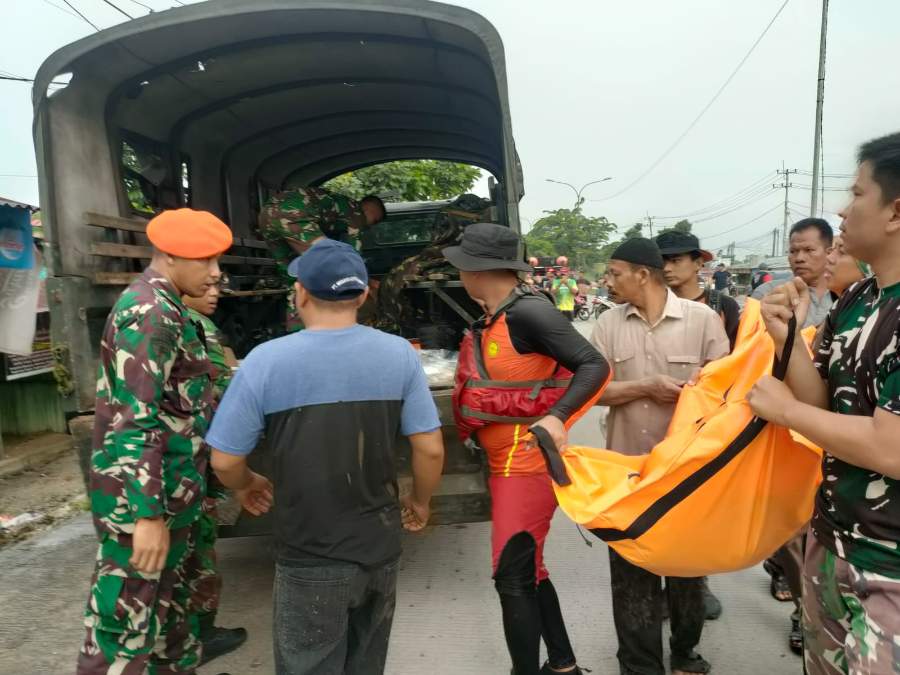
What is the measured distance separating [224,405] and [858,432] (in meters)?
1.60

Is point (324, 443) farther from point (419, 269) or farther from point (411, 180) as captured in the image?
point (411, 180)

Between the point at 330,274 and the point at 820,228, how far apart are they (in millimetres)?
2688

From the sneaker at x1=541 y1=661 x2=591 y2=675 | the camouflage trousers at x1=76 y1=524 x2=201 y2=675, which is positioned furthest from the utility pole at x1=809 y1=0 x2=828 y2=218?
the camouflage trousers at x1=76 y1=524 x2=201 y2=675

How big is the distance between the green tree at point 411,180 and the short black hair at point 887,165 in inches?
331

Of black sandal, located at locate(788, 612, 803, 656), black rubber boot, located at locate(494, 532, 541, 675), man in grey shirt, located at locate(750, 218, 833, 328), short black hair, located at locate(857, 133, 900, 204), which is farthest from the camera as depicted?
man in grey shirt, located at locate(750, 218, 833, 328)

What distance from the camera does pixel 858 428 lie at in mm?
1332

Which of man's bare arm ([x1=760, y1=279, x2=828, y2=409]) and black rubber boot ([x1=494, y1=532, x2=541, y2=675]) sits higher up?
man's bare arm ([x1=760, y1=279, x2=828, y2=409])

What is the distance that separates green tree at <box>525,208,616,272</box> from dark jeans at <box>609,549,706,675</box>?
48595mm

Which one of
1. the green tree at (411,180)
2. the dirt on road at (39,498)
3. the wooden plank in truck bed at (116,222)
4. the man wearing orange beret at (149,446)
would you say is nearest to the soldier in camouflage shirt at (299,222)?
the wooden plank in truck bed at (116,222)

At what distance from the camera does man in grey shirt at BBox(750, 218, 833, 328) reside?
3.15 meters

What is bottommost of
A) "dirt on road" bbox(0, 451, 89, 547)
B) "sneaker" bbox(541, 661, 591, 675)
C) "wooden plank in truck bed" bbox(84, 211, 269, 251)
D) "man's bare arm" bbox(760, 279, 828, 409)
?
"dirt on road" bbox(0, 451, 89, 547)

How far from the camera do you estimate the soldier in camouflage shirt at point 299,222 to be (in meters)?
4.07

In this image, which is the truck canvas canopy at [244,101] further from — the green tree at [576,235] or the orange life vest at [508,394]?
the green tree at [576,235]

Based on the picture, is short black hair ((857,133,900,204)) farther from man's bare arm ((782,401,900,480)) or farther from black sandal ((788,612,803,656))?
black sandal ((788,612,803,656))
